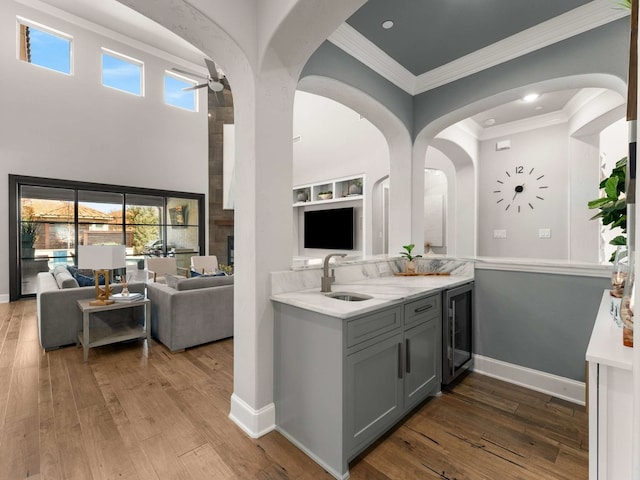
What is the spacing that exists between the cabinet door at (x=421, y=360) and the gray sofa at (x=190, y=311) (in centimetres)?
230

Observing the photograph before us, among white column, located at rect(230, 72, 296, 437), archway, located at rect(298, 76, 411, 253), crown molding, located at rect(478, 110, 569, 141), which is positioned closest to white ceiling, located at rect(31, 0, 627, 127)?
archway, located at rect(298, 76, 411, 253)

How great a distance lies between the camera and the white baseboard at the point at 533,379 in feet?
7.68

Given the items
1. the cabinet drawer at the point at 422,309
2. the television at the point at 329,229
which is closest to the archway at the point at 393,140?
the cabinet drawer at the point at 422,309

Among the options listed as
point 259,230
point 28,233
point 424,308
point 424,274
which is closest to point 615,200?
point 424,308

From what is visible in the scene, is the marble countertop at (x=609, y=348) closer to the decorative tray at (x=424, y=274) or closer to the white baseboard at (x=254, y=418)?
the decorative tray at (x=424, y=274)

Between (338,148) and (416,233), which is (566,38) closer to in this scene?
(416,233)

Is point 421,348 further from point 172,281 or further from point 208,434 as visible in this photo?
point 172,281

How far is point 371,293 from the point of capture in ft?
6.72

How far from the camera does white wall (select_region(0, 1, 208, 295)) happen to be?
5520 mm

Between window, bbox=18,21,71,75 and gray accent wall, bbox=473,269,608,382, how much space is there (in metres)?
8.35

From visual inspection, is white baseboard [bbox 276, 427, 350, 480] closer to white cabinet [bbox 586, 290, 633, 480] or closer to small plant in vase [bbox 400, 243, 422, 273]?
white cabinet [bbox 586, 290, 633, 480]

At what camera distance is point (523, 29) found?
2424mm

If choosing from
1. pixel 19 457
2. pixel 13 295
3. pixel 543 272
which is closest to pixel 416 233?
pixel 543 272

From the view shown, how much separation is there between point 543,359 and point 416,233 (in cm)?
158
